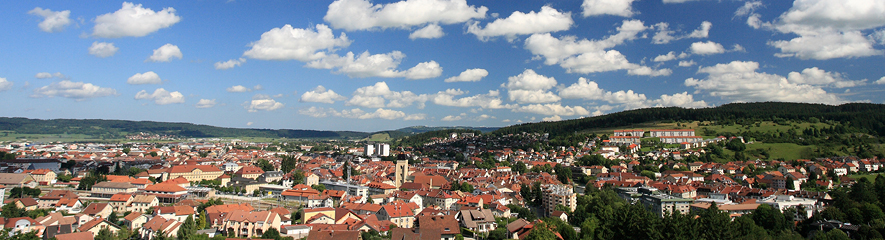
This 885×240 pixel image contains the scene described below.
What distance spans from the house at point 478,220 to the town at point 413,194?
0.32 feet

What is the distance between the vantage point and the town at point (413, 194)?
3375 centimetres

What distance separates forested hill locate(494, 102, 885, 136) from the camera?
95812mm

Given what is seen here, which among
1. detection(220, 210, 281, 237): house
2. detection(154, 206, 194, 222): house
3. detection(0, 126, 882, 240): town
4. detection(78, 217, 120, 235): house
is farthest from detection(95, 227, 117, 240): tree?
detection(220, 210, 281, 237): house

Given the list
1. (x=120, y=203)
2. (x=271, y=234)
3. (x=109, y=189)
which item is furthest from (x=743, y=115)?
(x=109, y=189)

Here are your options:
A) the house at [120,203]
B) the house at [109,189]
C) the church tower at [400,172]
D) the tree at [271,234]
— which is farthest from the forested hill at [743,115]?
the tree at [271,234]

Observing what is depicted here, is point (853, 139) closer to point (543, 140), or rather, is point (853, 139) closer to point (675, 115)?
point (675, 115)

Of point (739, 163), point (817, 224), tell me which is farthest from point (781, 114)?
point (817, 224)

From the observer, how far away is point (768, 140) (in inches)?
3371

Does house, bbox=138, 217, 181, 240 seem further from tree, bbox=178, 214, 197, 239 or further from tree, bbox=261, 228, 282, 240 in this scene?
tree, bbox=261, 228, 282, 240

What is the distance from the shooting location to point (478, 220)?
119 ft

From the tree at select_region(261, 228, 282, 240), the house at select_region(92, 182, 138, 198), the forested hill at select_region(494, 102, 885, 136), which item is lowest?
the tree at select_region(261, 228, 282, 240)

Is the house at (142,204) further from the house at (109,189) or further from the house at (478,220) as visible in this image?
the house at (478,220)

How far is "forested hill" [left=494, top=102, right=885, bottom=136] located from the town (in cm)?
1843

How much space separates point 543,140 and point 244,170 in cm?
6001
